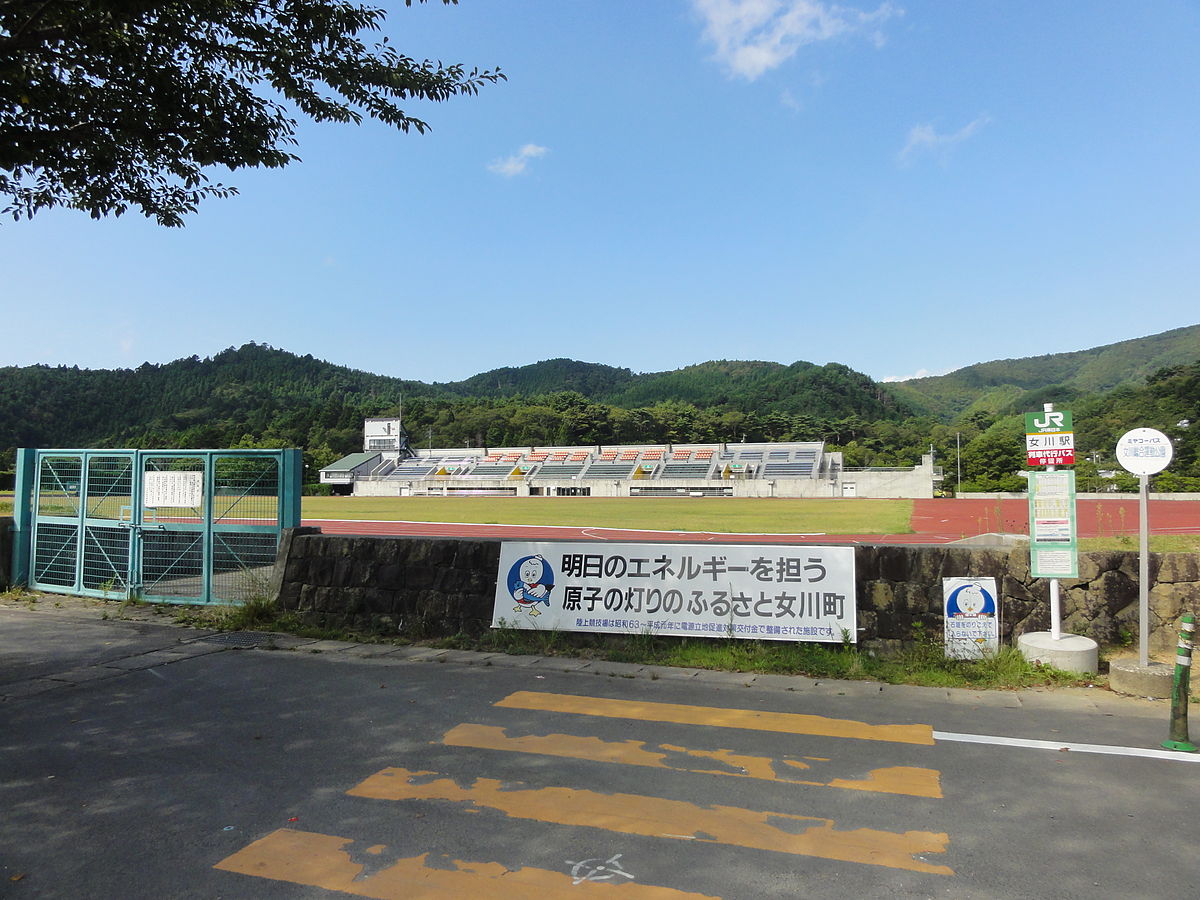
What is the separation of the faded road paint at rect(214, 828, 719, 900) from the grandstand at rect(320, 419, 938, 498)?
72791mm

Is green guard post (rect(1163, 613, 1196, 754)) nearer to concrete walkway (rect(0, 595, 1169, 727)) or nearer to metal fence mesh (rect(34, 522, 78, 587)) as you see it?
concrete walkway (rect(0, 595, 1169, 727))

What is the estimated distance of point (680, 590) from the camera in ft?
26.6

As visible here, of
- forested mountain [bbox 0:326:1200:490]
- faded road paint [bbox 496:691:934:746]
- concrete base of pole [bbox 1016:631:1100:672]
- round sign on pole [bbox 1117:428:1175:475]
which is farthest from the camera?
forested mountain [bbox 0:326:1200:490]

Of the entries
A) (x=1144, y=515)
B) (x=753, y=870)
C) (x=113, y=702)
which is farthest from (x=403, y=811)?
(x=1144, y=515)

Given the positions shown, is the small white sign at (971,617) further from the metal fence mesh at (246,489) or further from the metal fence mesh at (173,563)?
the metal fence mesh at (173,563)

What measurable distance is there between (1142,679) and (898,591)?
206 centimetres

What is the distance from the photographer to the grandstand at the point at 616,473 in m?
76.9

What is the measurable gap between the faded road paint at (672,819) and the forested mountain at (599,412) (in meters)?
44.0

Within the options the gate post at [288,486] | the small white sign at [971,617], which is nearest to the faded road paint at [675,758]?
the small white sign at [971,617]

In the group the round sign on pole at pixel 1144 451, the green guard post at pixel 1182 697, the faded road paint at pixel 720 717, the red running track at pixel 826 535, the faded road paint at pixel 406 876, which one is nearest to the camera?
the faded road paint at pixel 406 876

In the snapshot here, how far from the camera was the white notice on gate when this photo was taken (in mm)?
10672

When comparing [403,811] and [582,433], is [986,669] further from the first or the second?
[582,433]

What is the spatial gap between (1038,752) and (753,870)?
8.86 ft

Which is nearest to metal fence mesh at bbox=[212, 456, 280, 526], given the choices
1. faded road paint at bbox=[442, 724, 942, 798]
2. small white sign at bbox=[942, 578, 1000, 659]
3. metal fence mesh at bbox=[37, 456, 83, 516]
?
metal fence mesh at bbox=[37, 456, 83, 516]
